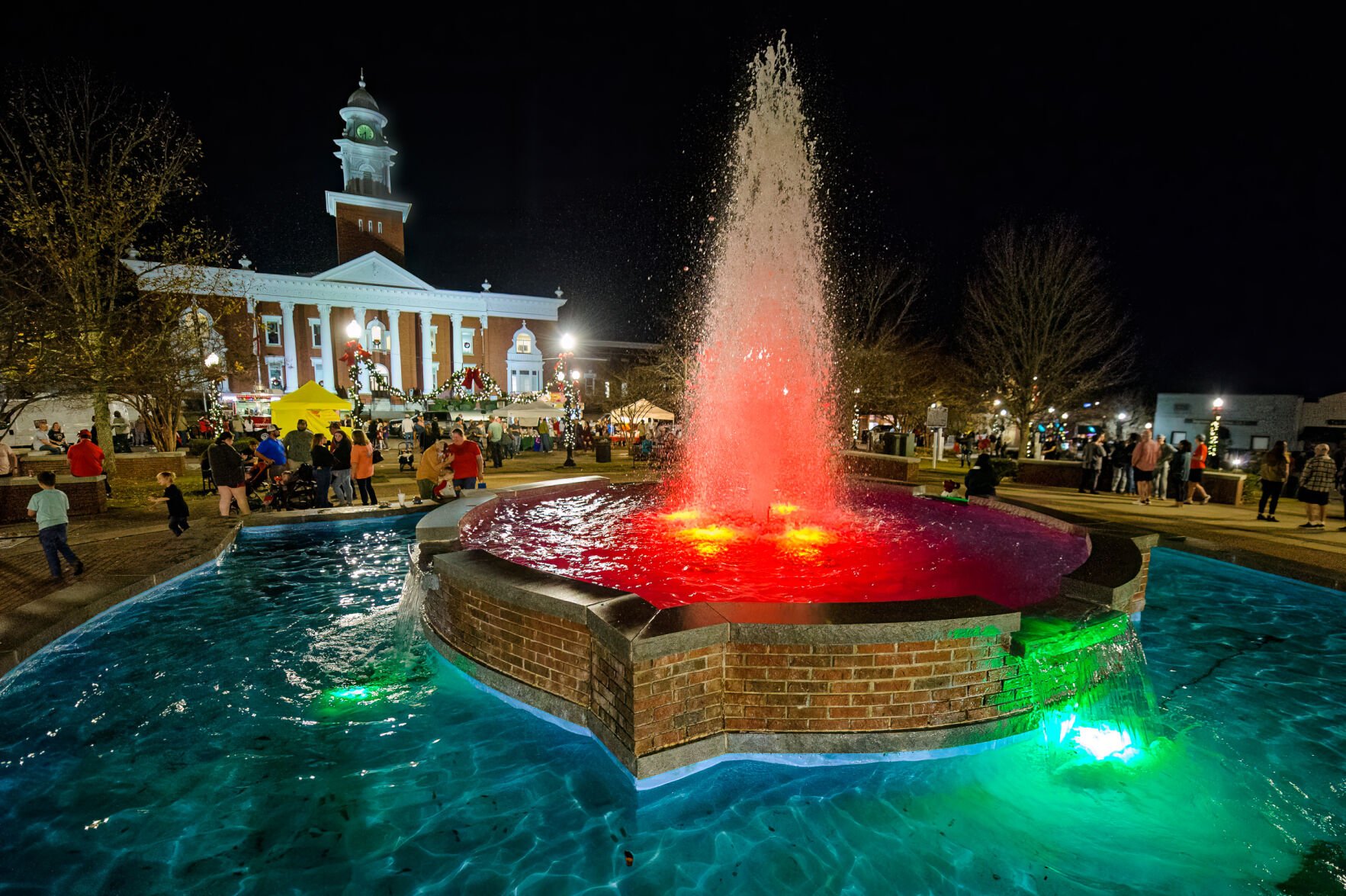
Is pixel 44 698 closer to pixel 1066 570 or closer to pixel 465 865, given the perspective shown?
pixel 465 865

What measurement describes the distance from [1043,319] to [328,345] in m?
54.2

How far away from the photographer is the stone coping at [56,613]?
562cm

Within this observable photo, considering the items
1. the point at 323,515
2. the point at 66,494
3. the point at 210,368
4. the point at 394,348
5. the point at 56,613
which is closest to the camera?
the point at 56,613

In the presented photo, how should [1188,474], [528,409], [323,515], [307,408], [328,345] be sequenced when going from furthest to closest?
1. [328,345]
2. [528,409]
3. [307,408]
4. [1188,474]
5. [323,515]

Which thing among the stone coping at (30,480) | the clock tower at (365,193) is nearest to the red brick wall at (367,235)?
the clock tower at (365,193)

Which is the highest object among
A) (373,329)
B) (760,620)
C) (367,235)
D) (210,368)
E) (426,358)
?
(367,235)

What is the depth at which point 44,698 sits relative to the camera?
5.10 metres

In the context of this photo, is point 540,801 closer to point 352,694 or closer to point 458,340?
point 352,694

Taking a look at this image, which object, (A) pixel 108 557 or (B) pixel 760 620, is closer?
(B) pixel 760 620

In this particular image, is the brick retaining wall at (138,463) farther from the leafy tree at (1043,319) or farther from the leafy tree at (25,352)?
the leafy tree at (1043,319)

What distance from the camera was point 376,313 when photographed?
5469 centimetres

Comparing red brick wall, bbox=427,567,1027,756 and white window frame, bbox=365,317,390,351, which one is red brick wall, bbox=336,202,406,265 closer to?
white window frame, bbox=365,317,390,351

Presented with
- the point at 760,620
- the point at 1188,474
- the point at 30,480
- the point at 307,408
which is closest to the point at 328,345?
the point at 307,408

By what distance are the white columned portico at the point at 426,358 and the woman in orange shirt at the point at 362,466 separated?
4543 centimetres
